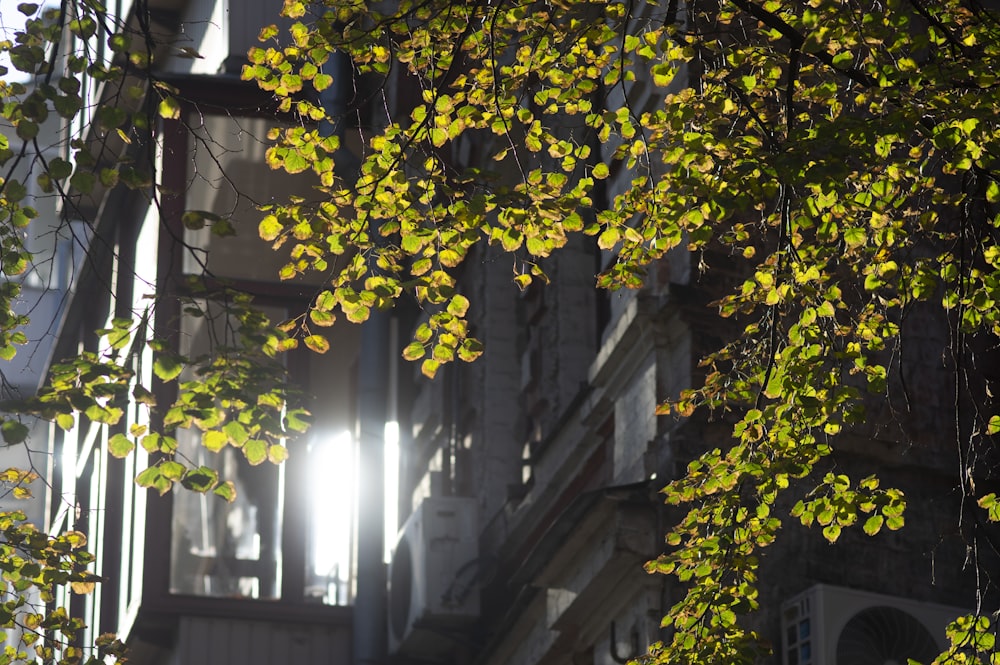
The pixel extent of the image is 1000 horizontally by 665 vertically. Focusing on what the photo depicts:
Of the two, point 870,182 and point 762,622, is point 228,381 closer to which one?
point 870,182

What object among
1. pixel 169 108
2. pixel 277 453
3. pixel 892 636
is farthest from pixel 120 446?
pixel 892 636

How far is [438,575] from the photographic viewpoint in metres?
10.9

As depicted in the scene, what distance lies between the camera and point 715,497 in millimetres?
6754

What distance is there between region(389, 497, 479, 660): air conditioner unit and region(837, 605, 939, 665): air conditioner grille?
3.90m

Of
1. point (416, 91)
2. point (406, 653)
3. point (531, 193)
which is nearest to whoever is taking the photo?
point (531, 193)

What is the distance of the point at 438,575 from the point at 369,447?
6.52 feet

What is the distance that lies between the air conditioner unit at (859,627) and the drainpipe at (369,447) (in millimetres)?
4801

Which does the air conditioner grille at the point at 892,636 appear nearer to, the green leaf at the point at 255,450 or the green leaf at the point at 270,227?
the green leaf at the point at 255,450

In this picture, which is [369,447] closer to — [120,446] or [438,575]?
[438,575]

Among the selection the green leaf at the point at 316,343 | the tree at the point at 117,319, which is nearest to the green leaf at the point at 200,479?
the tree at the point at 117,319

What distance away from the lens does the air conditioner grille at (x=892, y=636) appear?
743 cm

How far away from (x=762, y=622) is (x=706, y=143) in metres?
2.80

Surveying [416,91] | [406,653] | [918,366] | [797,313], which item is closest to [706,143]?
[797,313]

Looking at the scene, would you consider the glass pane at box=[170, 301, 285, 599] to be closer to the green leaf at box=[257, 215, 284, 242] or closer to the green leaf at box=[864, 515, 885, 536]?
the green leaf at box=[257, 215, 284, 242]
